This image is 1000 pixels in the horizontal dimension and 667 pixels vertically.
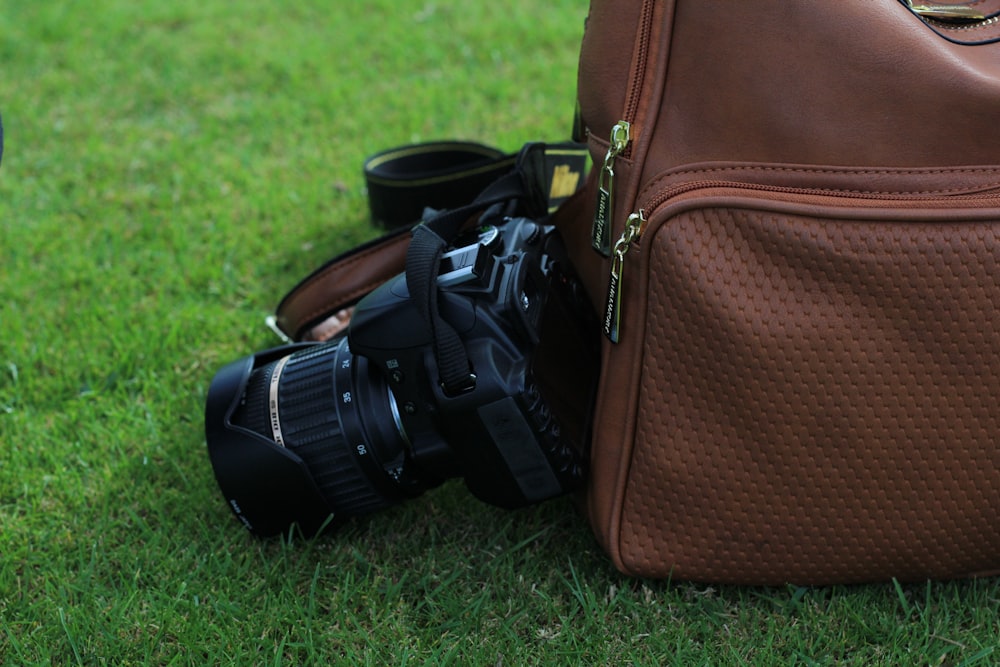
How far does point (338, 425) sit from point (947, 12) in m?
0.89

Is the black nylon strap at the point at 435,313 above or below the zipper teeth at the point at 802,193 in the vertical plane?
below

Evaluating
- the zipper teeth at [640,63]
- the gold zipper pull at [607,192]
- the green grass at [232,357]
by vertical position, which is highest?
the zipper teeth at [640,63]

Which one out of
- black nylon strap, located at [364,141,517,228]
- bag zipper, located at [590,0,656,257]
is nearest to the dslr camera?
bag zipper, located at [590,0,656,257]

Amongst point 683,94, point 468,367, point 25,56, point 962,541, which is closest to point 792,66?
point 683,94

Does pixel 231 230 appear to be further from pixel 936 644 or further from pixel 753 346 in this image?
pixel 936 644

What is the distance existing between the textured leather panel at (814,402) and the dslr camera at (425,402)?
12cm

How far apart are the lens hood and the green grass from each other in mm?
62

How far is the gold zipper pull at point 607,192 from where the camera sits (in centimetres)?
115

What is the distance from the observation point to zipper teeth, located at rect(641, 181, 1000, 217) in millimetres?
1051

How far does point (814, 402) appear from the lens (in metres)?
1.11

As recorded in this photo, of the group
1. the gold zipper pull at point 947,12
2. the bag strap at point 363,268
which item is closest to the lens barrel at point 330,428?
the bag strap at point 363,268

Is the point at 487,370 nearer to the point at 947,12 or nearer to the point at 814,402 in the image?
the point at 814,402

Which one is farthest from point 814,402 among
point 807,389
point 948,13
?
point 948,13

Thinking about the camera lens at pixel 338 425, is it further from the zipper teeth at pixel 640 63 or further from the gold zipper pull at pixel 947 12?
the gold zipper pull at pixel 947 12
